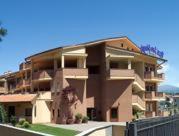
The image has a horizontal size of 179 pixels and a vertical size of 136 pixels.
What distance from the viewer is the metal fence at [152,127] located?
8.29 m

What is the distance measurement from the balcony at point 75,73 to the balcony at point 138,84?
31.8ft

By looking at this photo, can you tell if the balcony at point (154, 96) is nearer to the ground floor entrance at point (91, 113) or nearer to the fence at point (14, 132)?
the ground floor entrance at point (91, 113)

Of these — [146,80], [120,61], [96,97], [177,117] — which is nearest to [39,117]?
[96,97]

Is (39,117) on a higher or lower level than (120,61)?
lower

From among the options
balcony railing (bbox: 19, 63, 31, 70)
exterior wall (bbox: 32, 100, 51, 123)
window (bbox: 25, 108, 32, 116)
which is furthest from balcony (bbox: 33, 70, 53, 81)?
balcony railing (bbox: 19, 63, 31, 70)

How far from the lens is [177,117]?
17.7m

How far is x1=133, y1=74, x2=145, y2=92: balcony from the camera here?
68.6 metres

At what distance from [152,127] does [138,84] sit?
194 ft

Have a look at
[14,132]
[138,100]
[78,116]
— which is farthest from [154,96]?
[14,132]

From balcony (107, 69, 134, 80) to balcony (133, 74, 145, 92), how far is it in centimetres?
→ 381

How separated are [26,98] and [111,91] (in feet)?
40.6

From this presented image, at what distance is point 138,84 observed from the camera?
69.4 metres

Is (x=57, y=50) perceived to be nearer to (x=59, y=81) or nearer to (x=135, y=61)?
(x=59, y=81)

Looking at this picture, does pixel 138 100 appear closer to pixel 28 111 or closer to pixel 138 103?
pixel 138 103
